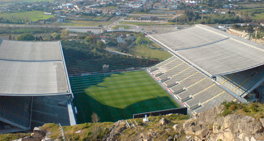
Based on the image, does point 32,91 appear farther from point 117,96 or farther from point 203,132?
point 203,132

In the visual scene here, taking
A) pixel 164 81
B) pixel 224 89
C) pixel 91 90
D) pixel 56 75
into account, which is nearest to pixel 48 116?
pixel 56 75

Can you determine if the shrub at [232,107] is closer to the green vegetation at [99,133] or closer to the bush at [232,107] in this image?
the bush at [232,107]

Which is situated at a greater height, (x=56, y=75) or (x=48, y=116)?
(x=56, y=75)

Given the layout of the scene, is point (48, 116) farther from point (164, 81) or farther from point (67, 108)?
point (164, 81)

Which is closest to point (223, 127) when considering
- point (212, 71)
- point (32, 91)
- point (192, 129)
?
point (192, 129)

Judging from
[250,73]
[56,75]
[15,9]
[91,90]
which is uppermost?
[15,9]
